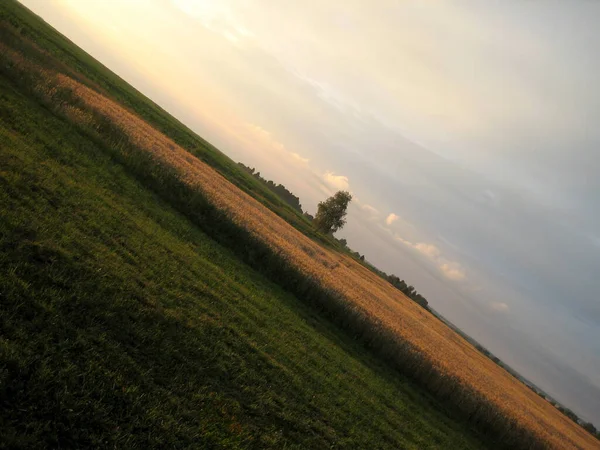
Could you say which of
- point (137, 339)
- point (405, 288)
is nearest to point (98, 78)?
point (137, 339)

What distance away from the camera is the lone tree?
4102 inches

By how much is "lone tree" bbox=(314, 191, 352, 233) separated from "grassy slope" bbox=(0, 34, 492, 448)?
83.7m

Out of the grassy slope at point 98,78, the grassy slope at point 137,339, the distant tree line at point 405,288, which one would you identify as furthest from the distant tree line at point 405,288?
the grassy slope at point 137,339

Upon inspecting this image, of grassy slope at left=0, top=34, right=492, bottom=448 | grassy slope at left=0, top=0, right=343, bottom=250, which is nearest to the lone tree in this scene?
grassy slope at left=0, top=0, right=343, bottom=250

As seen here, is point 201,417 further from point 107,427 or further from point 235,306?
point 235,306

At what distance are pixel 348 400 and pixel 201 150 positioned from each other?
6206 centimetres

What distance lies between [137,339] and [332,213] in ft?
316

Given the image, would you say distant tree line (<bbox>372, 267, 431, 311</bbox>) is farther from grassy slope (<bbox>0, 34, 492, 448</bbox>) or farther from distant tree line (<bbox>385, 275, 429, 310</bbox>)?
grassy slope (<bbox>0, 34, 492, 448</bbox>)

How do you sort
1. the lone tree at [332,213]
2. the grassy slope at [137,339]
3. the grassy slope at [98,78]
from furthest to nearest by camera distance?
the lone tree at [332,213]
the grassy slope at [98,78]
the grassy slope at [137,339]

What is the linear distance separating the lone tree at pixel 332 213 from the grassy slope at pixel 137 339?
83672 millimetres

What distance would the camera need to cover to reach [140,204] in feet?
Answer: 62.2

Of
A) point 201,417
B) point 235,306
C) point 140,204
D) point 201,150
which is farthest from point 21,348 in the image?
point 201,150

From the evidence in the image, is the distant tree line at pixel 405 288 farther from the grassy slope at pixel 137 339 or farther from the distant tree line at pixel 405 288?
the grassy slope at pixel 137 339

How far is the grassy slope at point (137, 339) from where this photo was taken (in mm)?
6453
